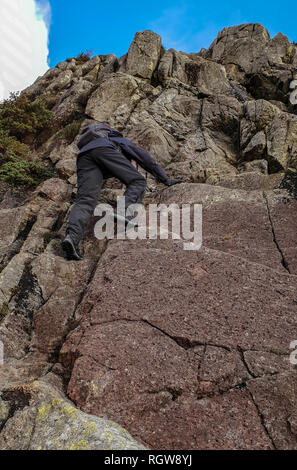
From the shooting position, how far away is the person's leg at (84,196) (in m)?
5.58

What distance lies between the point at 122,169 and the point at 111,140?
70 cm

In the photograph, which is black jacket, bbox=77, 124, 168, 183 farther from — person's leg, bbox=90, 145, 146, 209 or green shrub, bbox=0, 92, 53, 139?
green shrub, bbox=0, 92, 53, 139

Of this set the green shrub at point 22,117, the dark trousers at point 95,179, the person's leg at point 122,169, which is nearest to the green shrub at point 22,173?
the green shrub at point 22,117

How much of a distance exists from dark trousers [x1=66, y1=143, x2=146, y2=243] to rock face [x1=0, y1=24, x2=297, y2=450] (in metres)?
0.58

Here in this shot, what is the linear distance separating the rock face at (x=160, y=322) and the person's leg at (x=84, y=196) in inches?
20.6

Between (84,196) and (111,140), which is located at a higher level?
(111,140)

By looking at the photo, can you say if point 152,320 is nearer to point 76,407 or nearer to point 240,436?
point 76,407

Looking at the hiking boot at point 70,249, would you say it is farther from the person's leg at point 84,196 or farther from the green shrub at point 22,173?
the green shrub at point 22,173

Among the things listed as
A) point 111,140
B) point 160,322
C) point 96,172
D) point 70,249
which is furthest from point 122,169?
point 160,322

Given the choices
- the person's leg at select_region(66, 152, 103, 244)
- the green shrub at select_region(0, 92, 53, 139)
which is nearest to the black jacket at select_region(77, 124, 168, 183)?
the person's leg at select_region(66, 152, 103, 244)

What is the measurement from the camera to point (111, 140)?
6527mm

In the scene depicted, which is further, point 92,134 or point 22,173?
point 22,173

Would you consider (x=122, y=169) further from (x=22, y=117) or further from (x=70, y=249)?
(x=22, y=117)

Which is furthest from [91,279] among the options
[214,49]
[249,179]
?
[214,49]
